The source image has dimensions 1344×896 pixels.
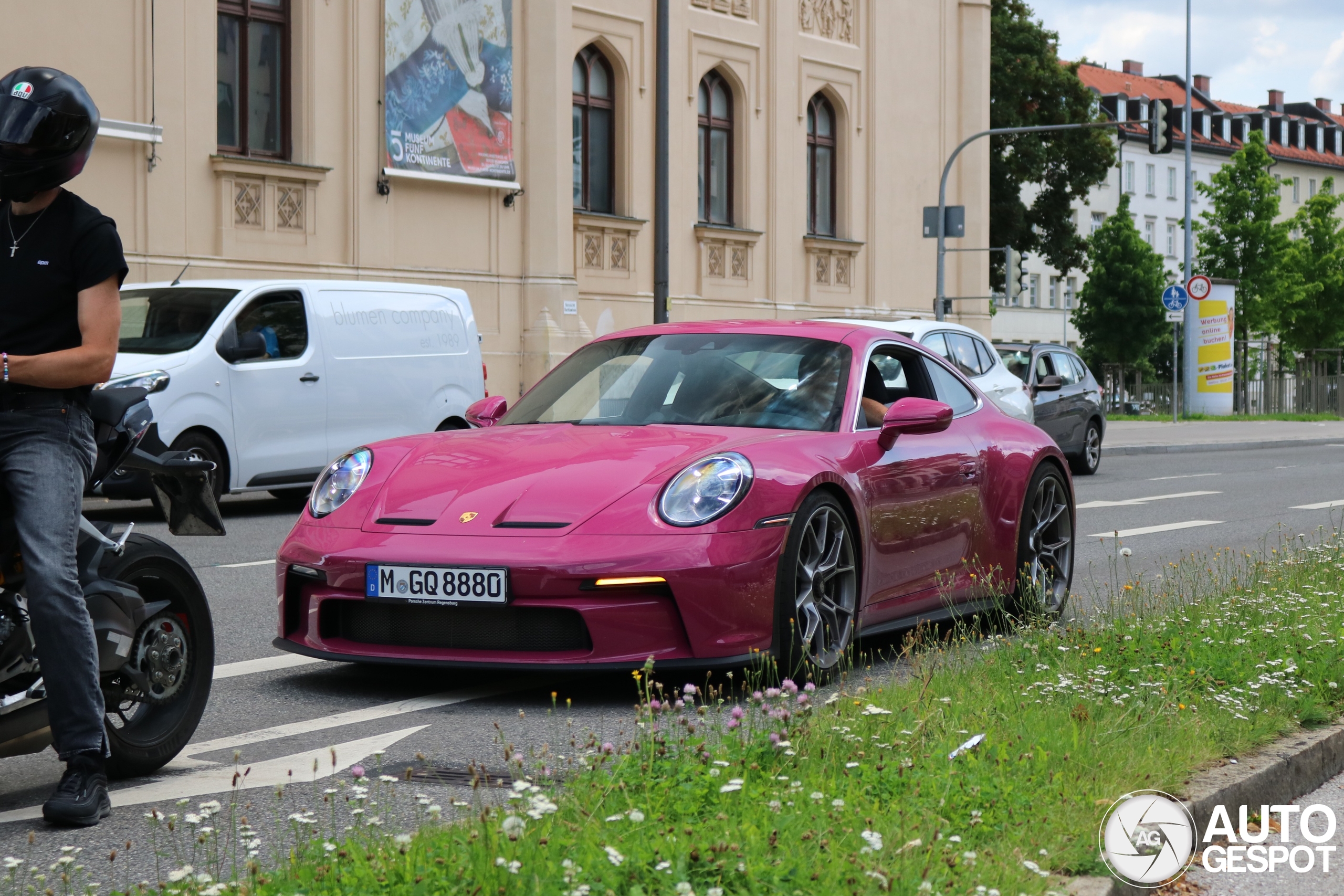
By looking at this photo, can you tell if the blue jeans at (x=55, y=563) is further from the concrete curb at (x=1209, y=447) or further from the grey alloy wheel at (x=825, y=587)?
the concrete curb at (x=1209, y=447)

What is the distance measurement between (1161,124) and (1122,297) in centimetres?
4037

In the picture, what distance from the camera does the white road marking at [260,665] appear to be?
6773 mm

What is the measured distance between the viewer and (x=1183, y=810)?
4.32 meters

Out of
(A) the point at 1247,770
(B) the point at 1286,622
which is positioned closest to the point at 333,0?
(B) the point at 1286,622

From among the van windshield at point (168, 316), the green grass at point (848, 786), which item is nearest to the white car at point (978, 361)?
the van windshield at point (168, 316)

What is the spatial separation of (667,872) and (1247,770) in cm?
209

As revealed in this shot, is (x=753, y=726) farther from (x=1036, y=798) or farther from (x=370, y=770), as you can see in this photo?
(x=370, y=770)

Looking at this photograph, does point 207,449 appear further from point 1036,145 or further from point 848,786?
point 1036,145

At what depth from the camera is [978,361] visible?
15.8 meters

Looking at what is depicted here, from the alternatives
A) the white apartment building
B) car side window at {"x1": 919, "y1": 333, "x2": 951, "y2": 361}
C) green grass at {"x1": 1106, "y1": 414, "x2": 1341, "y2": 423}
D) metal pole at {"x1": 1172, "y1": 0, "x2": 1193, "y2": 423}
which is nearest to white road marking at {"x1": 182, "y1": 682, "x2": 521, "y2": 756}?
car side window at {"x1": 919, "y1": 333, "x2": 951, "y2": 361}

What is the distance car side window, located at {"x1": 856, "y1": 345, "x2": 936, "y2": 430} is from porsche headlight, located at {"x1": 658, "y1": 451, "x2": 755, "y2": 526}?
989 mm

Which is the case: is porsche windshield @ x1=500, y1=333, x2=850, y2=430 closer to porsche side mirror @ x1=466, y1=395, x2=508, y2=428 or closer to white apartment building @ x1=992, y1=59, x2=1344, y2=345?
porsche side mirror @ x1=466, y1=395, x2=508, y2=428

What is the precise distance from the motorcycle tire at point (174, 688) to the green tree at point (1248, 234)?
51377mm

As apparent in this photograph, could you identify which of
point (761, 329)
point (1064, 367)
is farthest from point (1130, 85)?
point (761, 329)
